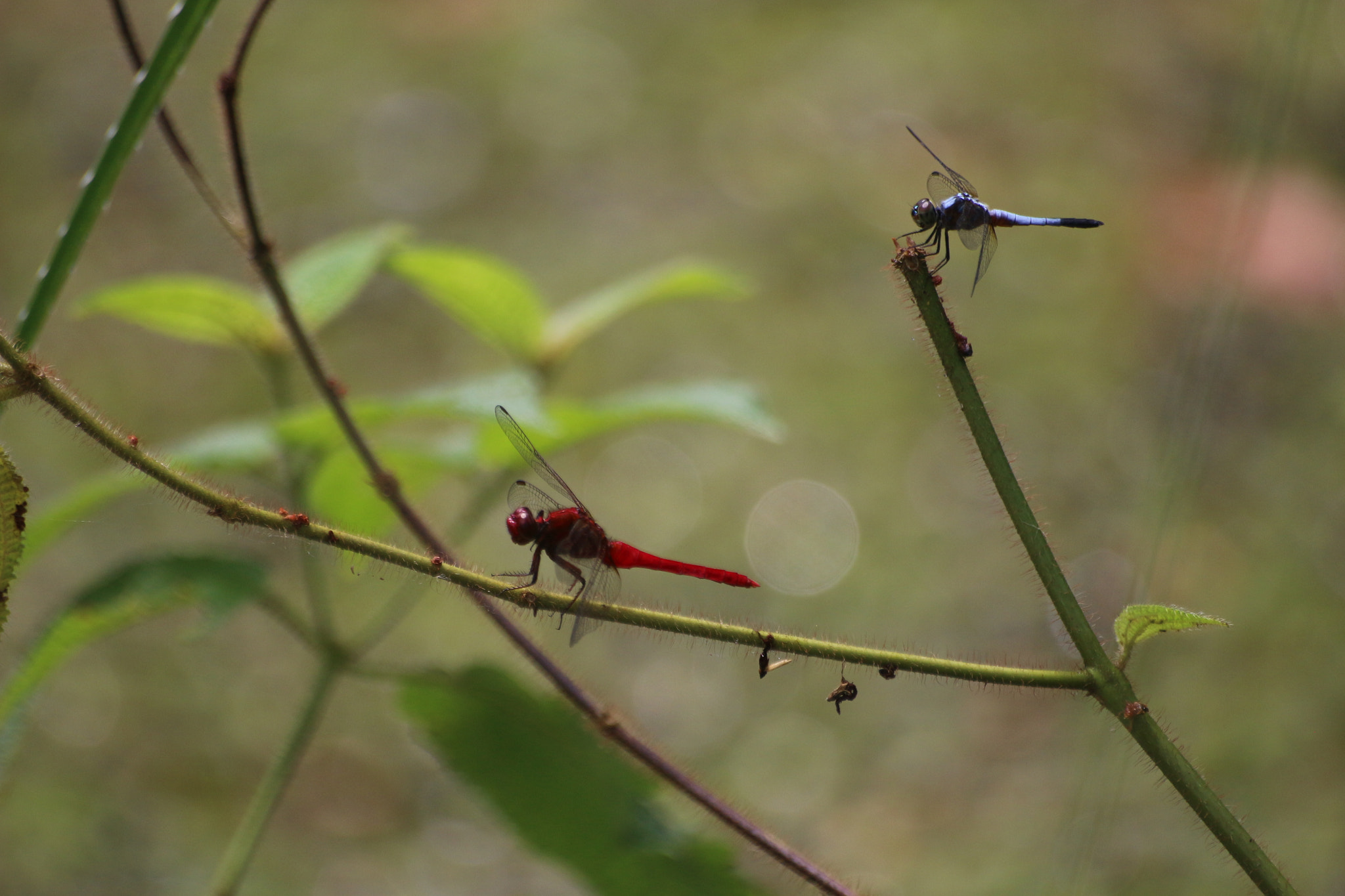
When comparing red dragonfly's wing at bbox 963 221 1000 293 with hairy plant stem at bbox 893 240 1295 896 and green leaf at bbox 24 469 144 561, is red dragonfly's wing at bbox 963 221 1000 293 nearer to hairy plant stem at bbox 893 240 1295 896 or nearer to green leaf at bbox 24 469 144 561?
hairy plant stem at bbox 893 240 1295 896

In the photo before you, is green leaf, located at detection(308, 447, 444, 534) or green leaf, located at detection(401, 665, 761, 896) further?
green leaf, located at detection(308, 447, 444, 534)

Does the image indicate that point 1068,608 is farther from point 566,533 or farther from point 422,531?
point 422,531

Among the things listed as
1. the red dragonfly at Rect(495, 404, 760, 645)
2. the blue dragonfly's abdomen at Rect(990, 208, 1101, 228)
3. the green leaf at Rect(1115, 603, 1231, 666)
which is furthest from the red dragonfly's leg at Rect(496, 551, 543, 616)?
the blue dragonfly's abdomen at Rect(990, 208, 1101, 228)

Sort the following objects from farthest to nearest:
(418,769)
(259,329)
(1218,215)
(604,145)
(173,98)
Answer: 1. (173,98)
2. (604,145)
3. (1218,215)
4. (418,769)
5. (259,329)

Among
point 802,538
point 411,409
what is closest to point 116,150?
point 411,409

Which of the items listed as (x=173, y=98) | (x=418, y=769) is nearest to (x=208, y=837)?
(x=418, y=769)

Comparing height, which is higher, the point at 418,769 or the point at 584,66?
the point at 584,66

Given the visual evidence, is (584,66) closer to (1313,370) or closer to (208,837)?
(1313,370)
